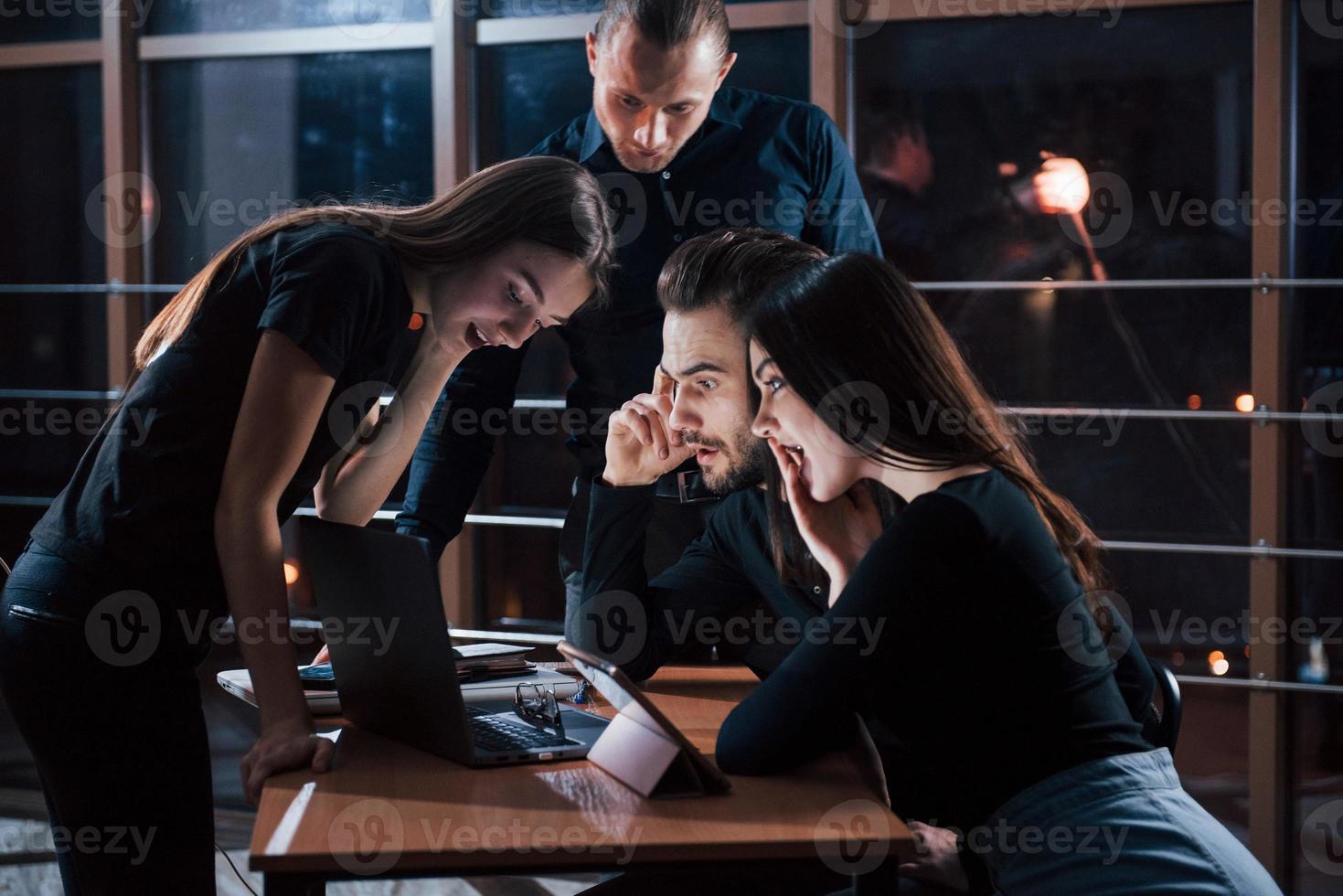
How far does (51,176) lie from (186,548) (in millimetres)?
2881

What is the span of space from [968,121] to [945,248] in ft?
1.04

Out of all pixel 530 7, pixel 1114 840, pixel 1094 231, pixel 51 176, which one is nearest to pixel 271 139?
pixel 51 176

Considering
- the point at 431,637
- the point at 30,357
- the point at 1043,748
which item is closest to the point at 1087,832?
the point at 1043,748

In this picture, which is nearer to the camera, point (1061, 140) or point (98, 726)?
point (98, 726)

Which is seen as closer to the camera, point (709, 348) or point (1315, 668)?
point (709, 348)

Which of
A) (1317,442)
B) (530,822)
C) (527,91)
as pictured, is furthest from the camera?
(527,91)

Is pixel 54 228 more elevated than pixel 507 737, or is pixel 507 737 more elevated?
pixel 54 228

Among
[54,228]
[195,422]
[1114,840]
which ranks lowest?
[1114,840]

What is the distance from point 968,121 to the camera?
3.05 meters

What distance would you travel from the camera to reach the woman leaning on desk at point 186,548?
1195 millimetres

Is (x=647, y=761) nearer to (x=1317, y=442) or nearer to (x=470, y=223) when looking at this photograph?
(x=470, y=223)

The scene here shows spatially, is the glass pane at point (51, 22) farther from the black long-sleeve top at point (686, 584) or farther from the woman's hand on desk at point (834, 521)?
the woman's hand on desk at point (834, 521)

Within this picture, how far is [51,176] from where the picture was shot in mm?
3654

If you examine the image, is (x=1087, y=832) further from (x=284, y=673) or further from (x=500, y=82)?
(x=500, y=82)
